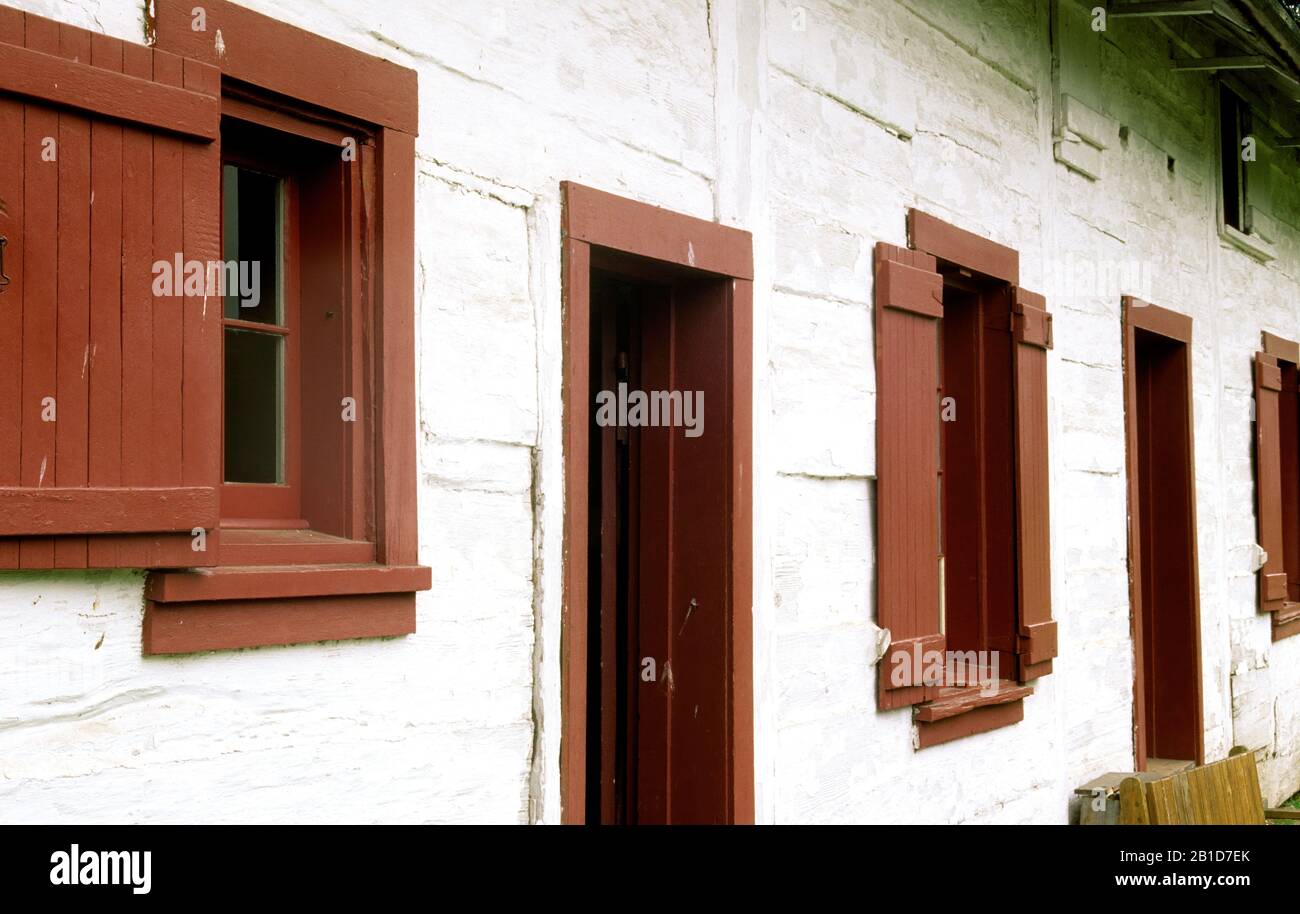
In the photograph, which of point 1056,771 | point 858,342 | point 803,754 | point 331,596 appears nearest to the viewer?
point 331,596

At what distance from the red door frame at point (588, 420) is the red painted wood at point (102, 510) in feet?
3.81

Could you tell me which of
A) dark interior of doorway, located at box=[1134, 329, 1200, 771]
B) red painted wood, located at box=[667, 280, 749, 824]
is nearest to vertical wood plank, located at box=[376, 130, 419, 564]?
red painted wood, located at box=[667, 280, 749, 824]

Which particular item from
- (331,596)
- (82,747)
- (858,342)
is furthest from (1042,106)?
(82,747)

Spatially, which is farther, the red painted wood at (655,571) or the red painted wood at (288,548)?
the red painted wood at (655,571)

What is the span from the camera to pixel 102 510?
2459 millimetres

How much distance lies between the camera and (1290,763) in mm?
9203

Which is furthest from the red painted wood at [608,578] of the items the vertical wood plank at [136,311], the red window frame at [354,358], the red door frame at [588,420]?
the vertical wood plank at [136,311]

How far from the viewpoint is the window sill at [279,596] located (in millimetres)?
2605

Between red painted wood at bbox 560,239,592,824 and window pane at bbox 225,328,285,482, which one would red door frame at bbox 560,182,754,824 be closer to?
red painted wood at bbox 560,239,592,824

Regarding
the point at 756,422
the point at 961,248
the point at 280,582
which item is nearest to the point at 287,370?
the point at 280,582

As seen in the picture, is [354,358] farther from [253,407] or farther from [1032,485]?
[1032,485]

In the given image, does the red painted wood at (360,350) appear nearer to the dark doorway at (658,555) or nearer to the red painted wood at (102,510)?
the red painted wood at (102,510)

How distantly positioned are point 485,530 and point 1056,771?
365 centimetres
